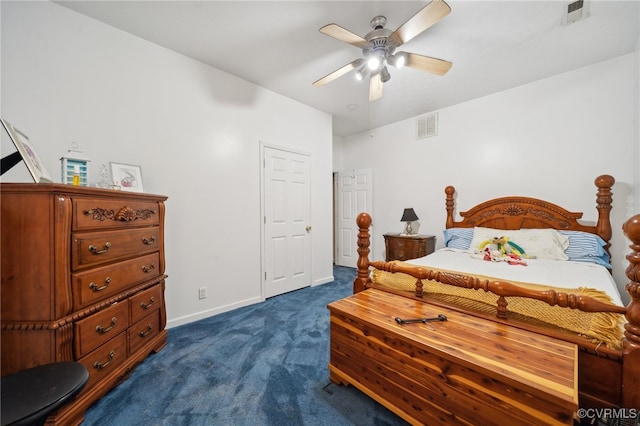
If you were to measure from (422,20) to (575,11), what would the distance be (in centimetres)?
139

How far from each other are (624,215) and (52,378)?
4.61 metres

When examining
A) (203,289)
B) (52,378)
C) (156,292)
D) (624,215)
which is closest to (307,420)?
(52,378)

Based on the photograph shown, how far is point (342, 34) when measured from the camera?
5.75 ft

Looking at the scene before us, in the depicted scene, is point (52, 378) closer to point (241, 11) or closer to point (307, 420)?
point (307, 420)

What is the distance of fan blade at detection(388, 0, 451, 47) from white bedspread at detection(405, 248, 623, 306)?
6.00 ft

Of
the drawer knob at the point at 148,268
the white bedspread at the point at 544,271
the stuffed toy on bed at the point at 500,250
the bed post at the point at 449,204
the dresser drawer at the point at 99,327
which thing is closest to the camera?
the dresser drawer at the point at 99,327

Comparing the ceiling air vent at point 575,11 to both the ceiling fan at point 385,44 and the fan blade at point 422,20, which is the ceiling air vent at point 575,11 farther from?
the fan blade at point 422,20

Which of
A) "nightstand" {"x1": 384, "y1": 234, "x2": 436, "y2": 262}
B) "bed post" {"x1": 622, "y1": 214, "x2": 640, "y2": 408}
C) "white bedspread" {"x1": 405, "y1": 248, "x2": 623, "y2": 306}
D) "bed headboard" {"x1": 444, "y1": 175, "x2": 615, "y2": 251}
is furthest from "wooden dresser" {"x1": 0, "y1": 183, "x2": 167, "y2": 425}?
"bed headboard" {"x1": 444, "y1": 175, "x2": 615, "y2": 251}

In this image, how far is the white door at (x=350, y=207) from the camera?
4.64 m

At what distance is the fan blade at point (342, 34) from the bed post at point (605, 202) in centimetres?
280

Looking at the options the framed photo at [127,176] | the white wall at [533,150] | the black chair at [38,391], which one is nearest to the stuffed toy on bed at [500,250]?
the white wall at [533,150]

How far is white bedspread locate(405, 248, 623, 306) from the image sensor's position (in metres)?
1.62

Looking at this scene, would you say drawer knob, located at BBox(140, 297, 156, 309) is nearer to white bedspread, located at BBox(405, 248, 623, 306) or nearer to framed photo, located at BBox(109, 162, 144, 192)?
framed photo, located at BBox(109, 162, 144, 192)

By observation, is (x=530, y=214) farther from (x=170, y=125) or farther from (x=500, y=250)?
(x=170, y=125)
